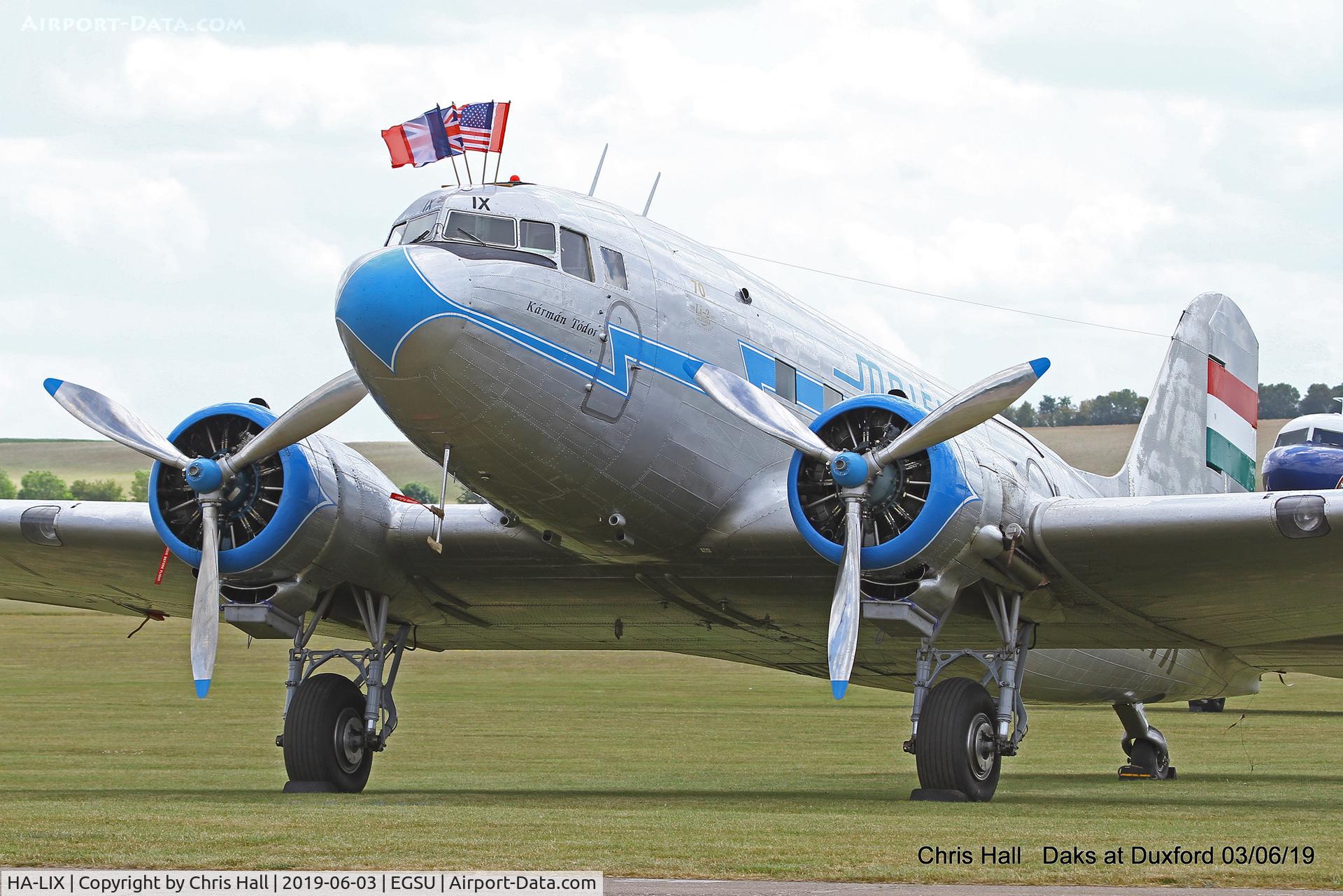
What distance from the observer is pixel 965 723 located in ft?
45.6

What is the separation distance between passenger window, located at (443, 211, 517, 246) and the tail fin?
29.7 feet

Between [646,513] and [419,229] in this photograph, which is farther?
[646,513]

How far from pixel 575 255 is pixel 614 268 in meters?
0.39

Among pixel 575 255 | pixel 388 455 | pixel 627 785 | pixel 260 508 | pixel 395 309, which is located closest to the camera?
pixel 395 309

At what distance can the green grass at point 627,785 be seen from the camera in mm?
9273

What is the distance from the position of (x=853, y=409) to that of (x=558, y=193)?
299 centimetres

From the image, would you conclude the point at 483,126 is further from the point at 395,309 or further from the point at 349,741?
the point at 349,741

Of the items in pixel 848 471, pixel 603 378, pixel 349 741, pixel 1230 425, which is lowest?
pixel 349 741

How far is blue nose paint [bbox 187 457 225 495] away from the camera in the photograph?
1469cm

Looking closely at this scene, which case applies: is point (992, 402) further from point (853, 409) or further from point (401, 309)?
Result: point (401, 309)

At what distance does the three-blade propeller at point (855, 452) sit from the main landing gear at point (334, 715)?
4.60 metres

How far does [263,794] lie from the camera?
48.9 feet

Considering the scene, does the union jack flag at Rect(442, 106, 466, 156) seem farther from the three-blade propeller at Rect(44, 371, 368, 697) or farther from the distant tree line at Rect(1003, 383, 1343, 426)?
the distant tree line at Rect(1003, 383, 1343, 426)

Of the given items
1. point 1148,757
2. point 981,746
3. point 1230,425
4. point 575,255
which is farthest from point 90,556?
point 1230,425
